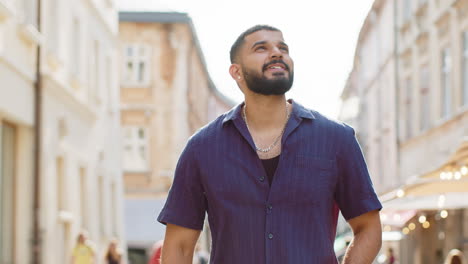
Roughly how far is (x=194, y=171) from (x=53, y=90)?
57.7 ft

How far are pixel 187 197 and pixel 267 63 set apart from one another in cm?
55

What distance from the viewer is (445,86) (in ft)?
82.0

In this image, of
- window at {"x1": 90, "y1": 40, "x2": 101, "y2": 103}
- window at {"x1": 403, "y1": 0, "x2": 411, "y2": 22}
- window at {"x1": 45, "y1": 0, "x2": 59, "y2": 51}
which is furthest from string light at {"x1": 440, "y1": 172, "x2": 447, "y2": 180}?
window at {"x1": 403, "y1": 0, "x2": 411, "y2": 22}

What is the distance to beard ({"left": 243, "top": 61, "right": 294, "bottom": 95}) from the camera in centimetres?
356

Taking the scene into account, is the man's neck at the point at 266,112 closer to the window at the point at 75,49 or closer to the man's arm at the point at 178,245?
the man's arm at the point at 178,245

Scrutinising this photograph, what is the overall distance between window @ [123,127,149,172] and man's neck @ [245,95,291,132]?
39254 mm

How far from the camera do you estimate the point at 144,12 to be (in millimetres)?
43281

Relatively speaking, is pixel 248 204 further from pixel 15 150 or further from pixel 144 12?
pixel 144 12

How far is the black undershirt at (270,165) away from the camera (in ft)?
11.6

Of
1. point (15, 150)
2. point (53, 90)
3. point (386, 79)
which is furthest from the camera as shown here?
point (386, 79)

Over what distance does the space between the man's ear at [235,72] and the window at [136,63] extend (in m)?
39.6

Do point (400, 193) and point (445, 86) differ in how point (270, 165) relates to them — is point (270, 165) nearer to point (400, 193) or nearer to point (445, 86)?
point (400, 193)

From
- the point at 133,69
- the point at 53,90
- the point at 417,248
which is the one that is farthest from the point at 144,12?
the point at 53,90

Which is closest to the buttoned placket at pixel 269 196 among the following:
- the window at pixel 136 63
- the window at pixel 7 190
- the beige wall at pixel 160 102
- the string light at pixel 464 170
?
the string light at pixel 464 170
